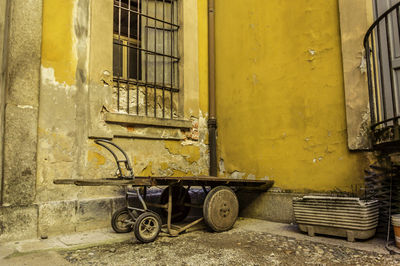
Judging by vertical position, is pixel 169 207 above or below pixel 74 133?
below

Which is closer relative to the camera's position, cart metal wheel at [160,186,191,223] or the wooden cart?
the wooden cart

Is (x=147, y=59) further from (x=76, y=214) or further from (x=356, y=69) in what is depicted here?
(x=356, y=69)

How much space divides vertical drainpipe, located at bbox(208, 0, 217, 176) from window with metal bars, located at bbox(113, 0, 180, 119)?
664mm

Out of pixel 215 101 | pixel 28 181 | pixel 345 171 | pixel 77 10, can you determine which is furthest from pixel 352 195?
pixel 77 10

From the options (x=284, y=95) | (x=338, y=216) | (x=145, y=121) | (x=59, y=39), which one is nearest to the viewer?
(x=338, y=216)

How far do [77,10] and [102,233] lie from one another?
3225 mm

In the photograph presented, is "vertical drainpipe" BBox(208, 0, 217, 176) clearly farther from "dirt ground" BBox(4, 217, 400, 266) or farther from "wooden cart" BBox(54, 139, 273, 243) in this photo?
"dirt ground" BBox(4, 217, 400, 266)

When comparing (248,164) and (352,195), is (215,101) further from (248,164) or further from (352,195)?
(352,195)

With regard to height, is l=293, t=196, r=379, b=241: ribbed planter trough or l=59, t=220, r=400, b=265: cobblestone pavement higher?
l=293, t=196, r=379, b=241: ribbed planter trough

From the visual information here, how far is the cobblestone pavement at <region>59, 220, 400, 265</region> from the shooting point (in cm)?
302

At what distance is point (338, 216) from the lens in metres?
3.65

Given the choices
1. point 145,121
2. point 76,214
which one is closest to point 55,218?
point 76,214

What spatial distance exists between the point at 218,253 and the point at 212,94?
11.4 ft

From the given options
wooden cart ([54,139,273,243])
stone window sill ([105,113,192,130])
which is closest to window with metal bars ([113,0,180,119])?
stone window sill ([105,113,192,130])
